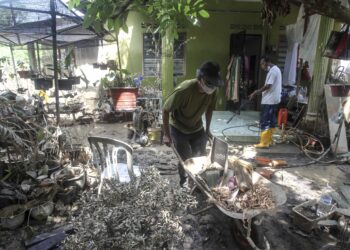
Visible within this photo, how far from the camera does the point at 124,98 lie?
7727mm

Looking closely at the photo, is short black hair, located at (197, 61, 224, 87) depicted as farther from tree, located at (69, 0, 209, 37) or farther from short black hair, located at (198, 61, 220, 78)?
tree, located at (69, 0, 209, 37)

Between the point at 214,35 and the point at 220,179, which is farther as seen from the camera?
the point at 214,35

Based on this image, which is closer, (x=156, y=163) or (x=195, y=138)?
(x=195, y=138)

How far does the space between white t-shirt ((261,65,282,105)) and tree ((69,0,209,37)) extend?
442 centimetres

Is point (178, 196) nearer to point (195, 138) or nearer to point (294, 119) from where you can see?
point (195, 138)

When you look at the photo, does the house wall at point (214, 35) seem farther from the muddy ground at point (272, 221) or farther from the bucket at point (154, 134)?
the muddy ground at point (272, 221)

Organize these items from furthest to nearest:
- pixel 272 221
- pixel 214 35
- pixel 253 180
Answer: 1. pixel 214 35
2. pixel 272 221
3. pixel 253 180

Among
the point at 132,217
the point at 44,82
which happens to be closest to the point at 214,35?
the point at 44,82

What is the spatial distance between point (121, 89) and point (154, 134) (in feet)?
5.64

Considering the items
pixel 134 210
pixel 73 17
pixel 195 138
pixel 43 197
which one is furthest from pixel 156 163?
pixel 134 210

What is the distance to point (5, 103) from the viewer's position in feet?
13.1

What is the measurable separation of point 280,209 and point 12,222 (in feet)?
12.3

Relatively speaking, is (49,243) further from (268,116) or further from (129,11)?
(268,116)

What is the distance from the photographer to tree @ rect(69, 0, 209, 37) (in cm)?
183
